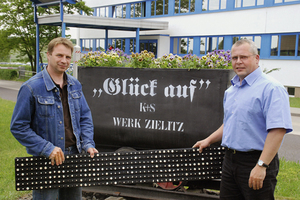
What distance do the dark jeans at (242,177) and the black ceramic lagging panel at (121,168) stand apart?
1.30 ft

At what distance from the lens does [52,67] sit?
2836 mm

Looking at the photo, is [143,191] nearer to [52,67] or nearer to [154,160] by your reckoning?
[154,160]

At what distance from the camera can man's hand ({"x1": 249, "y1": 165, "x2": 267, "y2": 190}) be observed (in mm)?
2502

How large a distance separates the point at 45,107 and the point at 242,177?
1.84 m

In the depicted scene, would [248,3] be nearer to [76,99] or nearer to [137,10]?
[137,10]

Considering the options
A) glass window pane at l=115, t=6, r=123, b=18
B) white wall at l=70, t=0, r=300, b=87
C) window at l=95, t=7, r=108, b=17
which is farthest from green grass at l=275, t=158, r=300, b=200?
window at l=95, t=7, r=108, b=17

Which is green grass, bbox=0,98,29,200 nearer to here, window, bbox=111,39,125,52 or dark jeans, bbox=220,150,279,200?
dark jeans, bbox=220,150,279,200

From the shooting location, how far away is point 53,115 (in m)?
2.79

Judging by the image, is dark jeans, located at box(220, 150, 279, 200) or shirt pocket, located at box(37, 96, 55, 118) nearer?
dark jeans, located at box(220, 150, 279, 200)

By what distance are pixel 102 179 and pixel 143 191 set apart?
51.8 inches

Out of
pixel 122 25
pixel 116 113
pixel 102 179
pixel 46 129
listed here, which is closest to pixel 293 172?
pixel 116 113

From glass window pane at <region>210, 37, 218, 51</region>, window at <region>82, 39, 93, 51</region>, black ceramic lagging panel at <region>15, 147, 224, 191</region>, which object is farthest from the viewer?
window at <region>82, 39, 93, 51</region>

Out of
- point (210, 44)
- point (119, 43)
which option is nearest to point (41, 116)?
point (210, 44)

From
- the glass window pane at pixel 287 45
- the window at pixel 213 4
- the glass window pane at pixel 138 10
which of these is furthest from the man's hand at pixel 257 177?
the glass window pane at pixel 138 10
